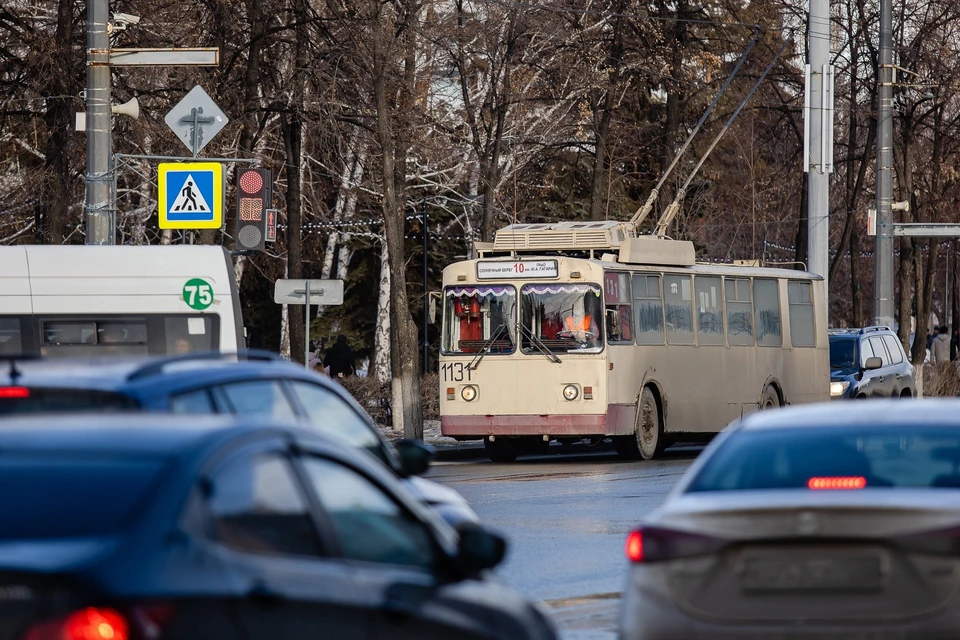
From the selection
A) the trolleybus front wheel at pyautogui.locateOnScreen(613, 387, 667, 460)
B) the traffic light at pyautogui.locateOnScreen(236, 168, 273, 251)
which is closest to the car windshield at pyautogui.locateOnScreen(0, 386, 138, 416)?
the traffic light at pyautogui.locateOnScreen(236, 168, 273, 251)

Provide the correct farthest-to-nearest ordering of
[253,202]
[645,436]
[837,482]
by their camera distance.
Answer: [645,436], [253,202], [837,482]

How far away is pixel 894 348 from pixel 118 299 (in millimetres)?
17837

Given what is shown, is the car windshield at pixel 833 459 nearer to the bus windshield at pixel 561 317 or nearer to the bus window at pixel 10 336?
the bus window at pixel 10 336

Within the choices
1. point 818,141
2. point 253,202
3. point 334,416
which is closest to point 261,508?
point 334,416

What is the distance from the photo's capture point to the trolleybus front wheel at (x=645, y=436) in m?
24.0

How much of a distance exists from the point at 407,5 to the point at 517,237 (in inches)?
219

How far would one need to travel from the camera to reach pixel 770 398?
2733 centimetres

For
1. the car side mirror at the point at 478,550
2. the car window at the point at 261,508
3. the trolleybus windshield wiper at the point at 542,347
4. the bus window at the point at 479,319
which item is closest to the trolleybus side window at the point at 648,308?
the trolleybus windshield wiper at the point at 542,347

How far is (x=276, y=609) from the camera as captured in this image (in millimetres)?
4070

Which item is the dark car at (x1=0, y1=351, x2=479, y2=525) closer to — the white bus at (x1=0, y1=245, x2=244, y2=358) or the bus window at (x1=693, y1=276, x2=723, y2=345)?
the white bus at (x1=0, y1=245, x2=244, y2=358)

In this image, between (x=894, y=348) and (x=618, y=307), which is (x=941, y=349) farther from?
(x=618, y=307)

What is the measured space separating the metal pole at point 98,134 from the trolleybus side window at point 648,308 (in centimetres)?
869

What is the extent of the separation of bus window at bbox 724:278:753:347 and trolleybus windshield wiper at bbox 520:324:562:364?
403 cm

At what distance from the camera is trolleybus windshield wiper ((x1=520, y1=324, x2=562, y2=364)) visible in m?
23.2
